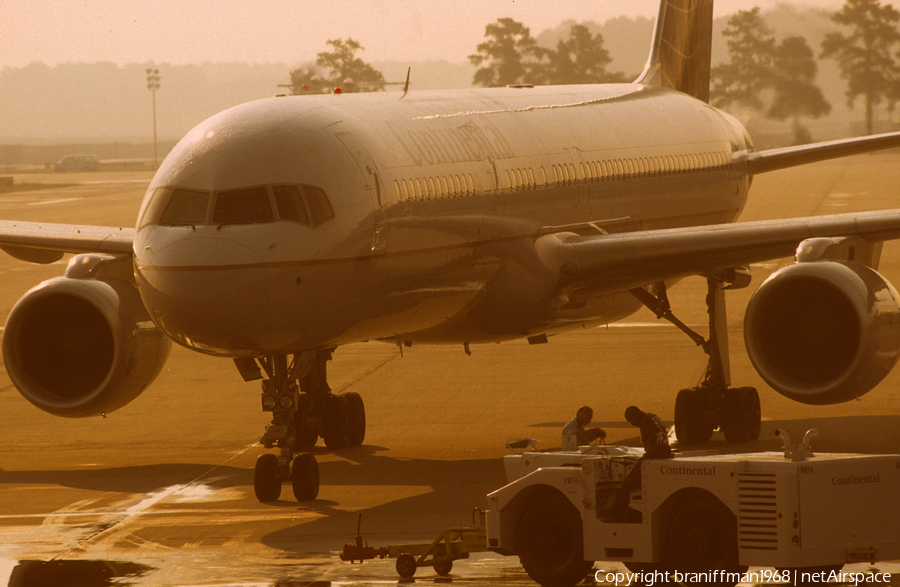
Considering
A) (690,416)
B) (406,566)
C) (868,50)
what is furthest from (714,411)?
(868,50)

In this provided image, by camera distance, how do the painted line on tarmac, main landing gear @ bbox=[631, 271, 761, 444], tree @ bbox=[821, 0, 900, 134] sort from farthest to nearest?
1. tree @ bbox=[821, 0, 900, 134]
2. the painted line on tarmac
3. main landing gear @ bbox=[631, 271, 761, 444]

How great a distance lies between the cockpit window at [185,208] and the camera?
53.7ft

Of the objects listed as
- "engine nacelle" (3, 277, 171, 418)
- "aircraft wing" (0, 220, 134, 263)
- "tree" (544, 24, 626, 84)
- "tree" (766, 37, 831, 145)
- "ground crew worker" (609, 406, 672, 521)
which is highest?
"tree" (544, 24, 626, 84)

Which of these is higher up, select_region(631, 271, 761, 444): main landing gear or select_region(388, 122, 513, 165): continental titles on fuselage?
select_region(388, 122, 513, 165): continental titles on fuselage

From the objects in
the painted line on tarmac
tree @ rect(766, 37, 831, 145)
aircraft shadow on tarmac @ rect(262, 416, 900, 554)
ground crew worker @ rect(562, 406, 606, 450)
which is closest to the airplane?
aircraft shadow on tarmac @ rect(262, 416, 900, 554)

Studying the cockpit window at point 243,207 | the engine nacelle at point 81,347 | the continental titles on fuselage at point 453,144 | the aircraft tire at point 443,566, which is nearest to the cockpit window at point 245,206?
the cockpit window at point 243,207

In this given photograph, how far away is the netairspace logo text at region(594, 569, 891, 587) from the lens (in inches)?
521

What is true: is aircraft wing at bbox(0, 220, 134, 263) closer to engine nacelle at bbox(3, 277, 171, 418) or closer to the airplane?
the airplane

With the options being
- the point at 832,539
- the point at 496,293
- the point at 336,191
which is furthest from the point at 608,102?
the point at 832,539

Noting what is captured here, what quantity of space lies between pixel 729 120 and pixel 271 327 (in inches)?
617

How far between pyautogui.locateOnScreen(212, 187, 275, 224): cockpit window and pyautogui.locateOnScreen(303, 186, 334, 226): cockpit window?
431 millimetres

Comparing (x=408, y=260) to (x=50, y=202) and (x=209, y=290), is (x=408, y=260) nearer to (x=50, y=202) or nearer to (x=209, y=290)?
(x=209, y=290)

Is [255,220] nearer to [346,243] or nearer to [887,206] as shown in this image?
[346,243]

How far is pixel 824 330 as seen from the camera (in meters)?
18.7
